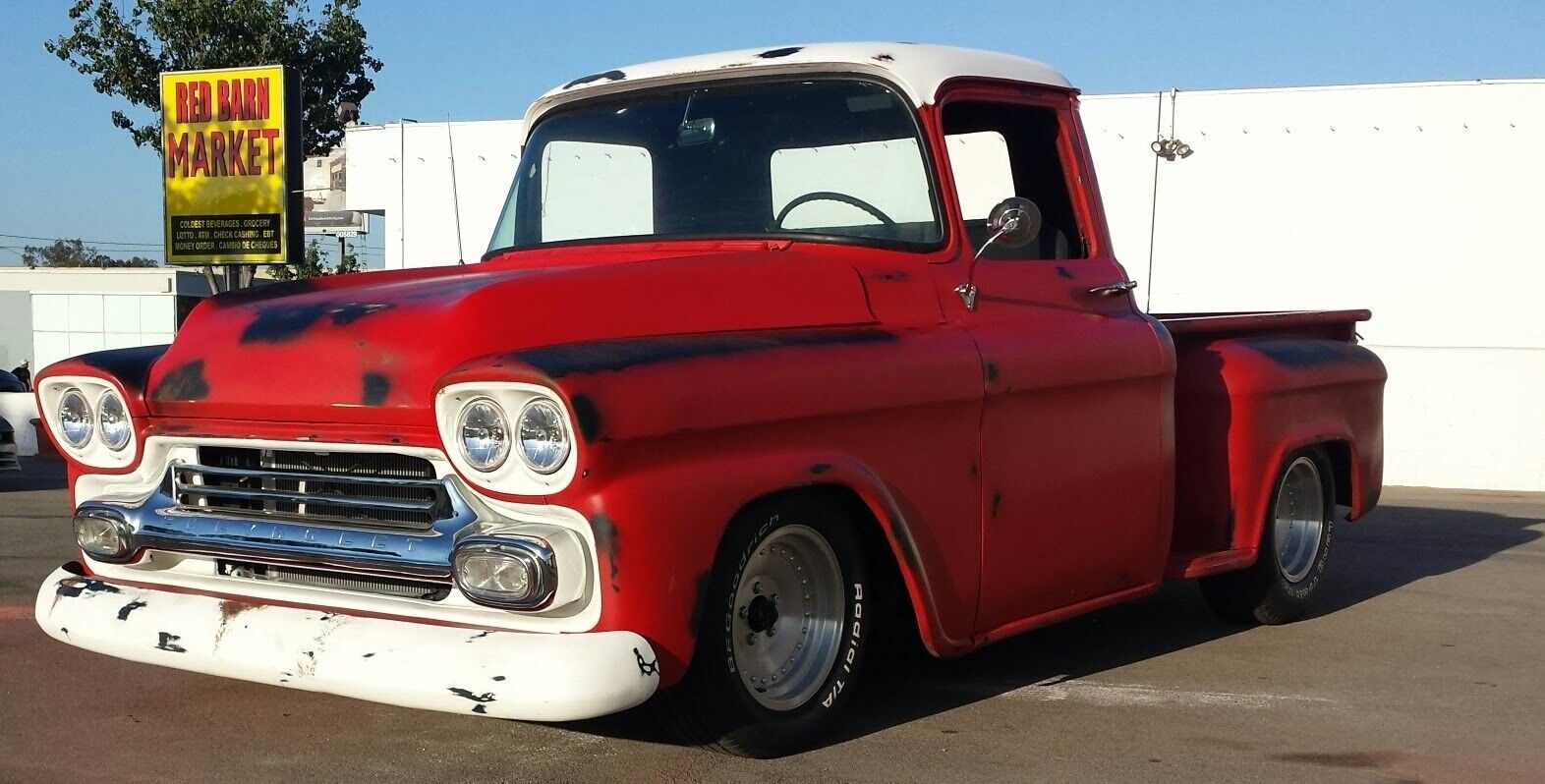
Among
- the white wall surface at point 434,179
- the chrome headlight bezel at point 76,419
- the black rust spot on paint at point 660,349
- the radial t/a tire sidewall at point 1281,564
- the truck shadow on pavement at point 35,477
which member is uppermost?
the white wall surface at point 434,179

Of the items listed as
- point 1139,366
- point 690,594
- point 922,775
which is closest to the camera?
point 690,594

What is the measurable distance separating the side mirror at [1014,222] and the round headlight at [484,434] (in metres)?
1.81

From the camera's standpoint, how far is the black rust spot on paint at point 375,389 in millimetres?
4000

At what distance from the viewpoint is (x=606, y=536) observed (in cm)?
378

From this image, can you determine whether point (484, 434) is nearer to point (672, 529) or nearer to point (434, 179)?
point (672, 529)

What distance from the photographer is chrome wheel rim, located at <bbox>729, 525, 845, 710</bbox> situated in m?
4.34

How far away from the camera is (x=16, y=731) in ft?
15.4

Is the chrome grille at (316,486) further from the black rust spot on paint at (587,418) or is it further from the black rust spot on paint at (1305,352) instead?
the black rust spot on paint at (1305,352)

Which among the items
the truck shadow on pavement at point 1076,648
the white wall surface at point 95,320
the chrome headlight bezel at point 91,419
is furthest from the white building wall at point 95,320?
the chrome headlight bezel at point 91,419

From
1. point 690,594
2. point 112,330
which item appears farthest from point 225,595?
point 112,330

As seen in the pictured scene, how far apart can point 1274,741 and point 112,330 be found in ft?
129

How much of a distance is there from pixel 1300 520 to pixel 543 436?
13.6 ft

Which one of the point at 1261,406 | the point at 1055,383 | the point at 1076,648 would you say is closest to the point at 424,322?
the point at 1055,383

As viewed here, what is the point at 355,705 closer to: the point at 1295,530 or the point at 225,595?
the point at 225,595
